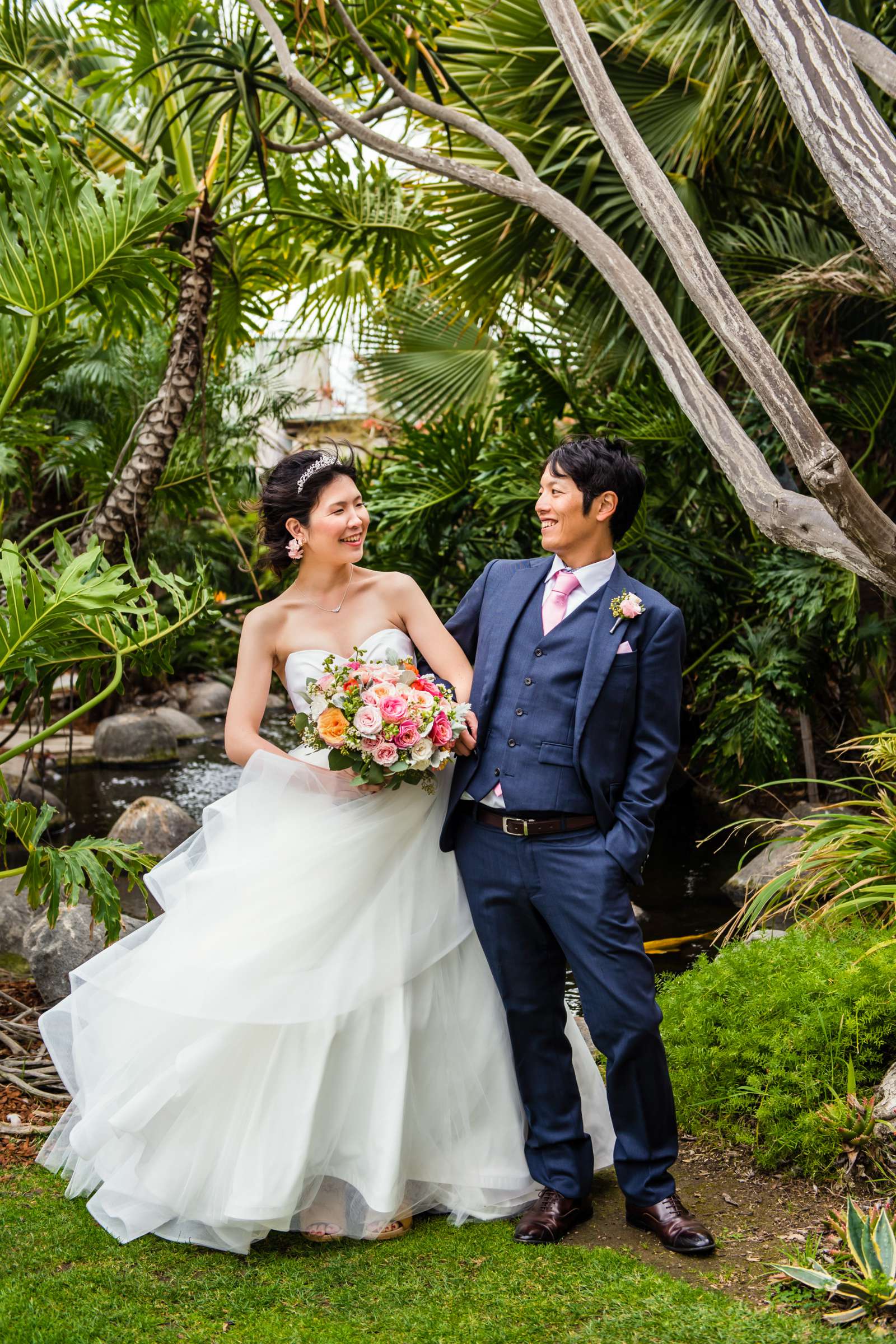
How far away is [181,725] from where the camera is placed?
12930mm

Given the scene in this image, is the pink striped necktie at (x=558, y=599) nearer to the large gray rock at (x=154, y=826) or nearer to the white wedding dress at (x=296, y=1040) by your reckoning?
the white wedding dress at (x=296, y=1040)

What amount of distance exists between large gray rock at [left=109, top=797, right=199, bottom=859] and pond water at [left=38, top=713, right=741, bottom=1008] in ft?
2.10

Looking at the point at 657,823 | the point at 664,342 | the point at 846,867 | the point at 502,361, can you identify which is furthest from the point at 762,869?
the point at 502,361

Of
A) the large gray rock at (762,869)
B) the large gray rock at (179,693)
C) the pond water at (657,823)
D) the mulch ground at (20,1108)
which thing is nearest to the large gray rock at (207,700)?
the large gray rock at (179,693)

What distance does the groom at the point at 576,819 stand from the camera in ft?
9.82

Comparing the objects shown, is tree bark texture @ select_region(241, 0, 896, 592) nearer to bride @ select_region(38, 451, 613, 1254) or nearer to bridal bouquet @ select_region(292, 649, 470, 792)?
bride @ select_region(38, 451, 613, 1254)

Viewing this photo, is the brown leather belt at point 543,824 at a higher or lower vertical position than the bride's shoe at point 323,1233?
higher

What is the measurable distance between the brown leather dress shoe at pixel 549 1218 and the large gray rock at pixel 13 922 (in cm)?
307

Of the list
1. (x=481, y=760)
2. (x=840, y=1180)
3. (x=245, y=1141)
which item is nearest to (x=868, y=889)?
(x=840, y=1180)

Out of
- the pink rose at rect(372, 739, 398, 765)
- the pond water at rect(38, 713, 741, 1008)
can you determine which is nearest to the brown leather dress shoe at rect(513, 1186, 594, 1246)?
the pink rose at rect(372, 739, 398, 765)

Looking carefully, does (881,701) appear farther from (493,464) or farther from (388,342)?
(388,342)

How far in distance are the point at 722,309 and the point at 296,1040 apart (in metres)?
2.64

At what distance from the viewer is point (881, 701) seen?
8.07 metres

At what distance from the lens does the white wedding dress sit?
119 inches
